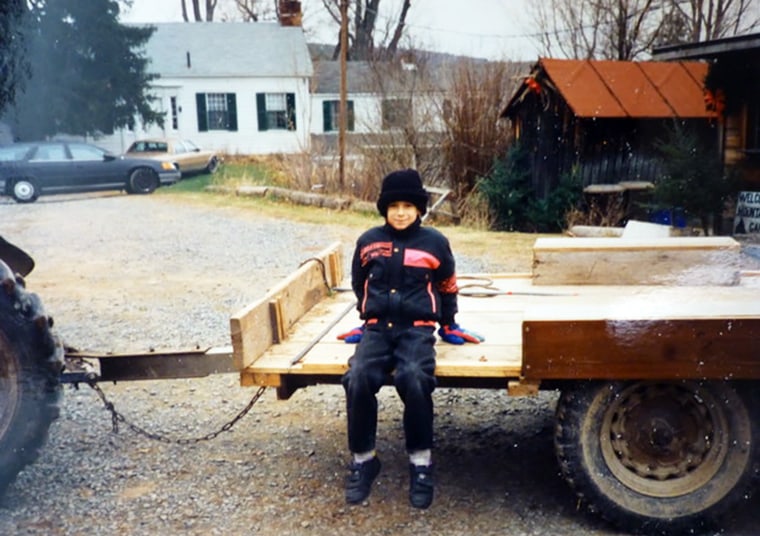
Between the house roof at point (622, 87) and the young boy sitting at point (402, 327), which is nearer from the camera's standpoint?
the young boy sitting at point (402, 327)

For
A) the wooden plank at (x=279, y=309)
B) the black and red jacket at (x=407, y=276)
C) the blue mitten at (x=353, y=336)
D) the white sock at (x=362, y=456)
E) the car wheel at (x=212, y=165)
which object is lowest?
the white sock at (x=362, y=456)

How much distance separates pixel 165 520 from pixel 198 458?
0.61 metres

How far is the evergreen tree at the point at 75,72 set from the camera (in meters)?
8.32

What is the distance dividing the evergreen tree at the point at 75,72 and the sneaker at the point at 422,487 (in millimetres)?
4875

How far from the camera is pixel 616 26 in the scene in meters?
11.1

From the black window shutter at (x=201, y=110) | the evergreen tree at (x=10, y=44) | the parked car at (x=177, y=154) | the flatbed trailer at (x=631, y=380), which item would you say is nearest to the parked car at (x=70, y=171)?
the parked car at (x=177, y=154)

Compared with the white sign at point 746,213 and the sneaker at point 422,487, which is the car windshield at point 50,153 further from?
the sneaker at point 422,487

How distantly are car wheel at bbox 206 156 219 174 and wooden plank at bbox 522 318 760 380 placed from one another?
1784cm

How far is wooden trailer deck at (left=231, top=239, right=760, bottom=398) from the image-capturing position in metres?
2.56

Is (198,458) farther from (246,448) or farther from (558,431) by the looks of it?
(558,431)

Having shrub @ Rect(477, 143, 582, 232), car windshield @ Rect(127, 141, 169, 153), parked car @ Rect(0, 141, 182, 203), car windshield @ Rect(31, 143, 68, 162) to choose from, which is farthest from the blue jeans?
car windshield @ Rect(127, 141, 169, 153)

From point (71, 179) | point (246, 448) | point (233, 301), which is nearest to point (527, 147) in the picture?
point (233, 301)

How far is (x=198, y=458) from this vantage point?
3.65 m

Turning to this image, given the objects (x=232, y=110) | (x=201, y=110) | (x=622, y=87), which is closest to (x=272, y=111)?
(x=232, y=110)
